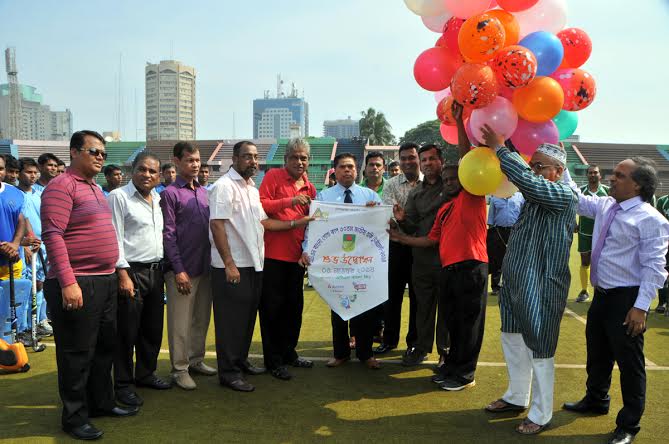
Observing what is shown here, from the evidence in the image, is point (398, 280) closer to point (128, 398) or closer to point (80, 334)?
point (128, 398)

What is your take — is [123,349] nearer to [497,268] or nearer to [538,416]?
[538,416]

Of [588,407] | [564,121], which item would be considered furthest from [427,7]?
[588,407]

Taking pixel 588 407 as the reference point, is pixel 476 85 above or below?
above

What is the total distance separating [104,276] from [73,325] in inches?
13.7

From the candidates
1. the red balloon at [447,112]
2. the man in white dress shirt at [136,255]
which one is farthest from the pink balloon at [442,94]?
the man in white dress shirt at [136,255]

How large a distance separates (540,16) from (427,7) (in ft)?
2.73

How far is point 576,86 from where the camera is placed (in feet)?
12.0

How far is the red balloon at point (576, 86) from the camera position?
3.66 m

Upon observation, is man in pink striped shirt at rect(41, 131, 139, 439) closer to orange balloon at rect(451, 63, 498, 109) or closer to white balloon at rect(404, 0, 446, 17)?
orange balloon at rect(451, 63, 498, 109)

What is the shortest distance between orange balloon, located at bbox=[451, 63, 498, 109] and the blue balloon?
1.17 feet

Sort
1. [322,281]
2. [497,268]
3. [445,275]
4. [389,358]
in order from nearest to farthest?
[445,275]
[322,281]
[389,358]
[497,268]

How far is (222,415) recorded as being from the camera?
366 cm

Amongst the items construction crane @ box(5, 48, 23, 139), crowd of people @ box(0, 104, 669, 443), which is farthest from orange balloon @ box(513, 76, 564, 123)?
construction crane @ box(5, 48, 23, 139)

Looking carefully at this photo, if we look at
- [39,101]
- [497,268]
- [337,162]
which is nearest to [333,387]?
[337,162]
